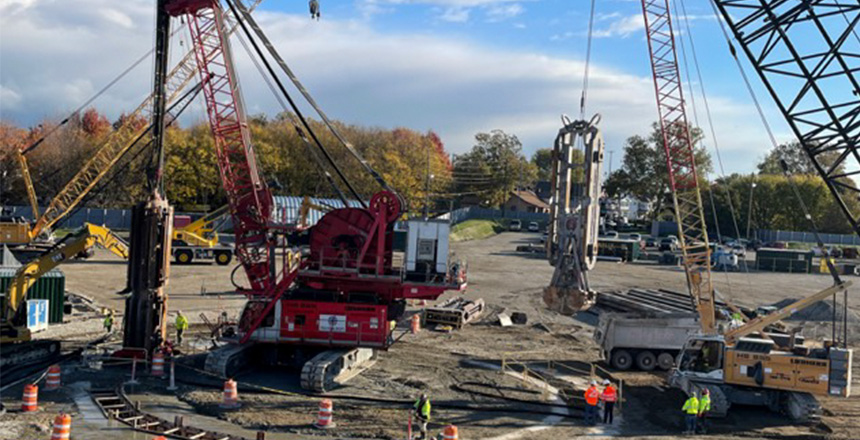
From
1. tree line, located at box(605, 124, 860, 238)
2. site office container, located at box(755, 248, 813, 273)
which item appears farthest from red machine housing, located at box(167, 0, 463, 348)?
tree line, located at box(605, 124, 860, 238)

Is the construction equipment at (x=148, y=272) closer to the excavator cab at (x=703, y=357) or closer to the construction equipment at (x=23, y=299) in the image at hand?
the construction equipment at (x=23, y=299)

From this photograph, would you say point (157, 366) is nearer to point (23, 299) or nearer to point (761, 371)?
point (23, 299)

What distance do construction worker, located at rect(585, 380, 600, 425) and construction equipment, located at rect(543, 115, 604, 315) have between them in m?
2.33

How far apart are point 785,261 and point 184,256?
46.7 meters

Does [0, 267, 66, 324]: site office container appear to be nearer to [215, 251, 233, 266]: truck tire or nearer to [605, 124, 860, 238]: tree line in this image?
[215, 251, 233, 266]: truck tire

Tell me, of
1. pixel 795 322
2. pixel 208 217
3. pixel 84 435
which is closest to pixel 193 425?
pixel 84 435

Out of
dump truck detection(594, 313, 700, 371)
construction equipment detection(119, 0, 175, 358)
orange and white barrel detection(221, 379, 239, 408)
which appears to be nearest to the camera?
orange and white barrel detection(221, 379, 239, 408)

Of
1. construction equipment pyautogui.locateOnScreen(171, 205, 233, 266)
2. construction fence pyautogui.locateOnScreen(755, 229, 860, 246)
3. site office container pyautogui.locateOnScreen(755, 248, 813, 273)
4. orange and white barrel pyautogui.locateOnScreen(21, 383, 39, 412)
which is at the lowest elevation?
orange and white barrel pyautogui.locateOnScreen(21, 383, 39, 412)

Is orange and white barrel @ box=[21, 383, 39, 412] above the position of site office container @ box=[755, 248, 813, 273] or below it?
below

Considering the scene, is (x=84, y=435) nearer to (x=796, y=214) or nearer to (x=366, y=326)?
(x=366, y=326)

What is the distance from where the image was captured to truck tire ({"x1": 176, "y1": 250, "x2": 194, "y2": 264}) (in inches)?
1975

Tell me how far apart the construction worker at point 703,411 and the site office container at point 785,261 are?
152 ft

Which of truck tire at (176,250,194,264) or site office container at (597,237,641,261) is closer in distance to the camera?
truck tire at (176,250,194,264)

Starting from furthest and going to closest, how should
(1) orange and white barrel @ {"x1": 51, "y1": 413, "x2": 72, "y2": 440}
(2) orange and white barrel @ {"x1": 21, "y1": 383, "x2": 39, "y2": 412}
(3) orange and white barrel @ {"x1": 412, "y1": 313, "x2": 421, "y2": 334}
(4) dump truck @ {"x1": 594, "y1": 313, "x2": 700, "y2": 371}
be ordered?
(3) orange and white barrel @ {"x1": 412, "y1": 313, "x2": 421, "y2": 334}
(4) dump truck @ {"x1": 594, "y1": 313, "x2": 700, "y2": 371}
(2) orange and white barrel @ {"x1": 21, "y1": 383, "x2": 39, "y2": 412}
(1) orange and white barrel @ {"x1": 51, "y1": 413, "x2": 72, "y2": 440}
